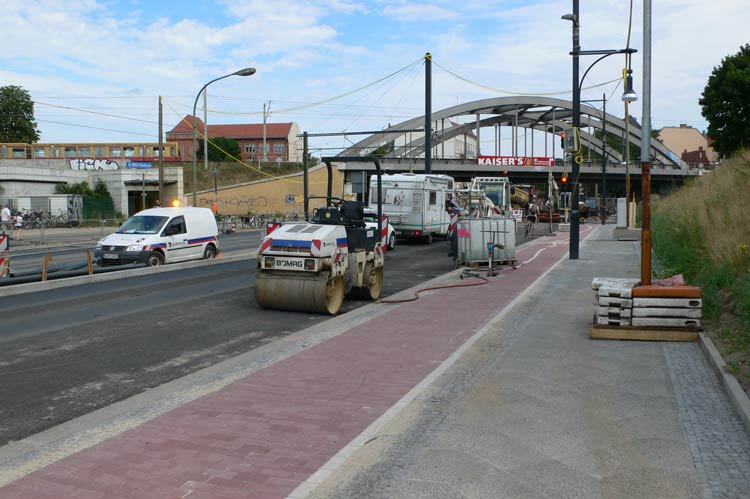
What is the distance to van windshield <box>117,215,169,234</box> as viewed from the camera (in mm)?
20469

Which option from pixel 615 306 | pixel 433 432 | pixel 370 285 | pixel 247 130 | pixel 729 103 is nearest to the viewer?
pixel 433 432

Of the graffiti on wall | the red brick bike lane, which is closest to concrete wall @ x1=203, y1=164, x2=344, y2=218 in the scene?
the graffiti on wall

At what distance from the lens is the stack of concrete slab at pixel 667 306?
959 cm

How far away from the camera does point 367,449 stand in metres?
5.45

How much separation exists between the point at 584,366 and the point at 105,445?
17.3ft

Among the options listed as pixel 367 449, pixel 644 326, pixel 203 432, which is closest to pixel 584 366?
pixel 644 326

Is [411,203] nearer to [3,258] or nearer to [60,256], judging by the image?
[60,256]

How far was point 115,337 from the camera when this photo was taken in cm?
1027

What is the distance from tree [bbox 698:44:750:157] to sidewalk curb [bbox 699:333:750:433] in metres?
56.1

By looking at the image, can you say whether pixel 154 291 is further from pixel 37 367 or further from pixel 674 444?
pixel 674 444

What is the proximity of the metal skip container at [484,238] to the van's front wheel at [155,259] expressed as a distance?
868cm

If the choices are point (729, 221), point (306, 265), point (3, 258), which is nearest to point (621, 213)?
point (729, 221)

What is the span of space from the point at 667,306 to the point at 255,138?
140758 millimetres

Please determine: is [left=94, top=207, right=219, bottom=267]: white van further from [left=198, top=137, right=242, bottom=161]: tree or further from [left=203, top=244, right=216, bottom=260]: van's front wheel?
[left=198, top=137, right=242, bottom=161]: tree
